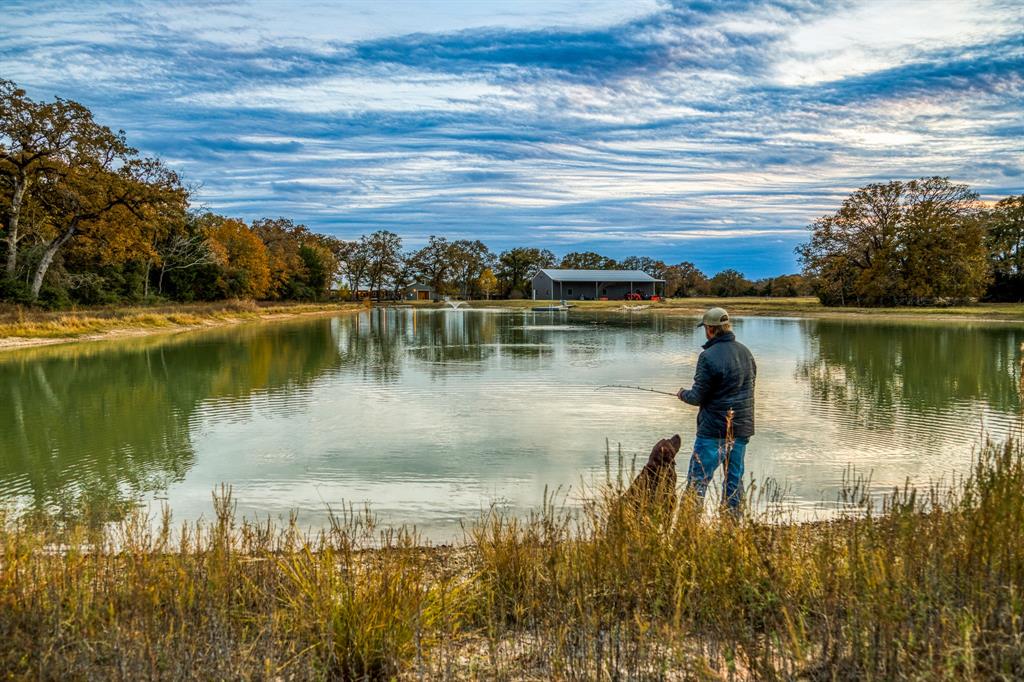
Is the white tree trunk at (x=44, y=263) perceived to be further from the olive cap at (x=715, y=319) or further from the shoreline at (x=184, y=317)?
the olive cap at (x=715, y=319)

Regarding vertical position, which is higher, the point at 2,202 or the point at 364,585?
the point at 2,202

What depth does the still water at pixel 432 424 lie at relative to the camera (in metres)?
8.19

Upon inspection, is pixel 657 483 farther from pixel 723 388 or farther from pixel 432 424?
pixel 432 424

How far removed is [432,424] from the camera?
1227cm

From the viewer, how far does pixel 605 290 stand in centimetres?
10338

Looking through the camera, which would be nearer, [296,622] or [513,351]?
[296,622]

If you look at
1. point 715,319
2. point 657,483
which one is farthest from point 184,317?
point 657,483

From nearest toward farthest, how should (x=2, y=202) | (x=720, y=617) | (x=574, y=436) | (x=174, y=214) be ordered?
(x=720, y=617) → (x=574, y=436) → (x=2, y=202) → (x=174, y=214)

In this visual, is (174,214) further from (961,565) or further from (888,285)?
(888,285)

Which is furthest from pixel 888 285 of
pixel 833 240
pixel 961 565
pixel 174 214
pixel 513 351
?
pixel 961 565

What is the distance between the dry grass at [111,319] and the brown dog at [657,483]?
3114 cm

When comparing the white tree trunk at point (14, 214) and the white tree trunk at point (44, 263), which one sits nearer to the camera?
the white tree trunk at point (14, 214)

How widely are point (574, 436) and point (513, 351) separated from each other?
1569cm

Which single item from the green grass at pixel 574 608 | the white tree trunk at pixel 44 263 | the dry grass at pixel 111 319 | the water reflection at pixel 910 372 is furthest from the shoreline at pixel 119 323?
the water reflection at pixel 910 372
